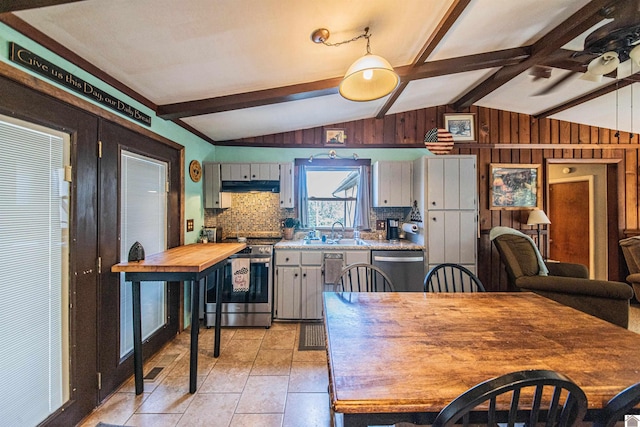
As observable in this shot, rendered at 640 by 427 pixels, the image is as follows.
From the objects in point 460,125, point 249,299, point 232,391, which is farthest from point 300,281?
point 460,125

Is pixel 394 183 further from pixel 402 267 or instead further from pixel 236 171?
pixel 236 171

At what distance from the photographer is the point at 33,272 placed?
4.87ft

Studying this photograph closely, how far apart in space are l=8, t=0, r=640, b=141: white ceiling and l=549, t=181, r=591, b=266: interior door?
85.7 inches

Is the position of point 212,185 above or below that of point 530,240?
above

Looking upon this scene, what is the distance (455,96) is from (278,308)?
3.78 meters

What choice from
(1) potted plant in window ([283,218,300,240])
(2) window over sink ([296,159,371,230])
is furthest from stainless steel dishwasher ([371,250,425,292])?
(1) potted plant in window ([283,218,300,240])

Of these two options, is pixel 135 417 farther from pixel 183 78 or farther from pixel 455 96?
pixel 455 96

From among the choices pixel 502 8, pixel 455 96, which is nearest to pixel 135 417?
pixel 502 8

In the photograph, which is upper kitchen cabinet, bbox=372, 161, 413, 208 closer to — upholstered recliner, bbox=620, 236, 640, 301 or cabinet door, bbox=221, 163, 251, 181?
cabinet door, bbox=221, 163, 251, 181

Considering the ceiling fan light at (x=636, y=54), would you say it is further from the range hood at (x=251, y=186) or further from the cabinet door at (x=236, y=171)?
the cabinet door at (x=236, y=171)

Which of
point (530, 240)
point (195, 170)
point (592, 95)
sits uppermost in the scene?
point (592, 95)

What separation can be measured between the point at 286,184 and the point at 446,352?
9.53 feet

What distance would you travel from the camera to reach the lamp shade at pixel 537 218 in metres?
3.80

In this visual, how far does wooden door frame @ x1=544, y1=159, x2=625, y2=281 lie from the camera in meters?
4.12
